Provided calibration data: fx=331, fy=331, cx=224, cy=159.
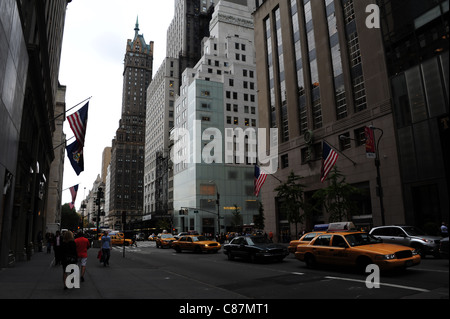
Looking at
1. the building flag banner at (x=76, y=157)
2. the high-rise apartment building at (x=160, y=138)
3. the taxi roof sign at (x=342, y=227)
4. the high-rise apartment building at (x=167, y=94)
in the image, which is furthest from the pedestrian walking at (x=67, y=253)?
the high-rise apartment building at (x=167, y=94)

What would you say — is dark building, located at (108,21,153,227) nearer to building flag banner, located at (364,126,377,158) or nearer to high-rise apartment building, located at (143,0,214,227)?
high-rise apartment building, located at (143,0,214,227)

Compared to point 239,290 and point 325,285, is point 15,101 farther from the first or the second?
point 325,285

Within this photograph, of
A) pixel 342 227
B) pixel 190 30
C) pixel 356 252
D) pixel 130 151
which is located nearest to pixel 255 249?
pixel 342 227

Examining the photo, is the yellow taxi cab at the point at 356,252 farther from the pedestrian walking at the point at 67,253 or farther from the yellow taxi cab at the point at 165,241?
the yellow taxi cab at the point at 165,241

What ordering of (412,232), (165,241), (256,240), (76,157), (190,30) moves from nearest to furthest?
(412,232) < (256,240) < (76,157) < (165,241) < (190,30)

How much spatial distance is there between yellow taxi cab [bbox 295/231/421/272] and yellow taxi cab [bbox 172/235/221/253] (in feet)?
46.3

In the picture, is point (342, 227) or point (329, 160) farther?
point (329, 160)

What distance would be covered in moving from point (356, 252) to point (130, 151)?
17542 cm

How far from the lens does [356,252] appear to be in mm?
12273

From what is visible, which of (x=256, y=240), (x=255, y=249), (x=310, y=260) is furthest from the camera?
(x=256, y=240)

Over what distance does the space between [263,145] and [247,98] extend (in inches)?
1673

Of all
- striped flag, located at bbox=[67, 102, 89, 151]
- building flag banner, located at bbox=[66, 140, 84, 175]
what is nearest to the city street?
striped flag, located at bbox=[67, 102, 89, 151]

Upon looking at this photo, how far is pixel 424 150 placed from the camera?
25.2 metres
